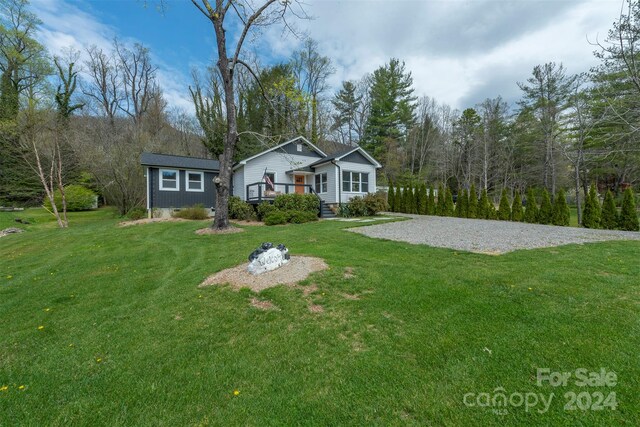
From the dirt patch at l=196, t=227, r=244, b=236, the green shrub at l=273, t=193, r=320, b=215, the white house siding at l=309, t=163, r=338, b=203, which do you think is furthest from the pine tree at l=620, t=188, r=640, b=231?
the dirt patch at l=196, t=227, r=244, b=236

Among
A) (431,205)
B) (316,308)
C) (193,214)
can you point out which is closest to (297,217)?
(193,214)

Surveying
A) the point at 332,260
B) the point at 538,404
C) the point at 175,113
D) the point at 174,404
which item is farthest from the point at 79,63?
the point at 538,404

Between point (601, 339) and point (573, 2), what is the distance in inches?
380

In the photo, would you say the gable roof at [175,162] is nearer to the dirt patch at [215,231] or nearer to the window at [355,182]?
the dirt patch at [215,231]

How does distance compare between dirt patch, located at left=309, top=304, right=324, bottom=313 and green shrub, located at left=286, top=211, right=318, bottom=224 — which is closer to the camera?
dirt patch, located at left=309, top=304, right=324, bottom=313

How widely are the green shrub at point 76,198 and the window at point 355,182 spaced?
2135 centimetres

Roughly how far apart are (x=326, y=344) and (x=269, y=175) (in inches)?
622

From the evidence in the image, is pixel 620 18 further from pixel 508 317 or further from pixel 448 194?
pixel 448 194

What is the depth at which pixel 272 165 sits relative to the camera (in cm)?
1769

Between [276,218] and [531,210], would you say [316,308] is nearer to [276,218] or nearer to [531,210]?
[276,218]

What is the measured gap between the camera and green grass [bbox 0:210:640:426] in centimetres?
191

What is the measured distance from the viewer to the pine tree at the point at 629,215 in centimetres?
1052

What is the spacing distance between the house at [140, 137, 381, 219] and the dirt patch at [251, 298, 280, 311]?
Result: 36.3ft

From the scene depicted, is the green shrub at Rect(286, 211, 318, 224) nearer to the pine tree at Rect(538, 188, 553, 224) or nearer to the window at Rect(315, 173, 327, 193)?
the window at Rect(315, 173, 327, 193)
